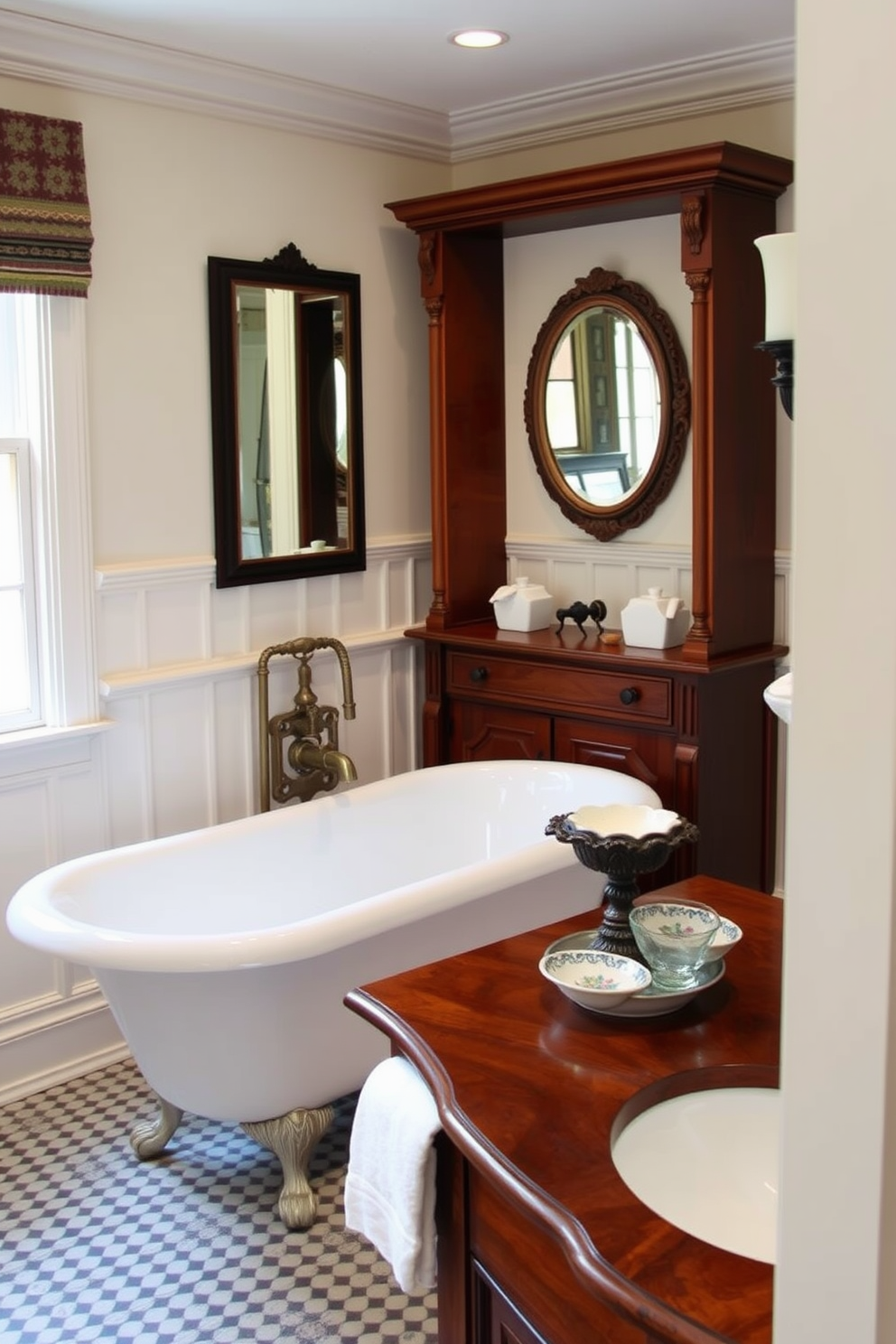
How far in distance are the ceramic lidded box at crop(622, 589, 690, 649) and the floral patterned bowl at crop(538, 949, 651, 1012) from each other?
6.28 feet

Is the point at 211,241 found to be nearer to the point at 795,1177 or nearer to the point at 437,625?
the point at 437,625

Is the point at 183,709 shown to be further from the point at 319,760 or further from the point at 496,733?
the point at 496,733

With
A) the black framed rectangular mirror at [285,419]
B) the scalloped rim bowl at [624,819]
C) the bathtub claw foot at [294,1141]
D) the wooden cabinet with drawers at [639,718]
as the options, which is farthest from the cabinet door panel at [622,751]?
the scalloped rim bowl at [624,819]

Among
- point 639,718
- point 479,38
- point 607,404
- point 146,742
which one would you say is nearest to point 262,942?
point 146,742

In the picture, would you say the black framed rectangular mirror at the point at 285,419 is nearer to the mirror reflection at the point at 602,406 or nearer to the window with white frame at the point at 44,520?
the window with white frame at the point at 44,520

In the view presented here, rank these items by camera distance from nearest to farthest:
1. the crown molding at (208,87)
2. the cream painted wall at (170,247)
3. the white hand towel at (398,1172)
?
the white hand towel at (398,1172) → the crown molding at (208,87) → the cream painted wall at (170,247)

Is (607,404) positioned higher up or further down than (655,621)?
higher up

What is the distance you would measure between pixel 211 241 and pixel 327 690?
4.30 feet

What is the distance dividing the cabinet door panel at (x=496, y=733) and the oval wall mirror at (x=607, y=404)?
0.61 metres

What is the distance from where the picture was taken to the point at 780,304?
134 cm

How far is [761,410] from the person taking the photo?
139 inches

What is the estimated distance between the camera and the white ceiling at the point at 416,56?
3031 millimetres

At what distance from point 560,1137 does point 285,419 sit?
9.00 feet

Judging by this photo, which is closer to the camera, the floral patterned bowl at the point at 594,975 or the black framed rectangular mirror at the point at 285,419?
the floral patterned bowl at the point at 594,975
